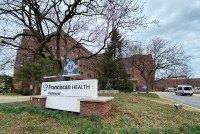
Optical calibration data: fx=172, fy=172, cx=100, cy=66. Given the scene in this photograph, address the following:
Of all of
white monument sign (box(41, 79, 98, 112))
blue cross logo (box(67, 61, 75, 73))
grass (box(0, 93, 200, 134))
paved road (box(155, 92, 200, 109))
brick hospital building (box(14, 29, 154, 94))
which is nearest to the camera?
grass (box(0, 93, 200, 134))

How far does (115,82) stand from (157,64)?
843 cm

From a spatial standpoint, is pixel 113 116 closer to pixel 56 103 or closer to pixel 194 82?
pixel 56 103

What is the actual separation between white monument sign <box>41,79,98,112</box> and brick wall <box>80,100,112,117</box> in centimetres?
34

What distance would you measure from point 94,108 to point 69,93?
5.75ft

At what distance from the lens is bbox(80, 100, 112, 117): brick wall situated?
20.5 feet

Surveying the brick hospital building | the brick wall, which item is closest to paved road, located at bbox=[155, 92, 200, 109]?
the brick hospital building

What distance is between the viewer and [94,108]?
6348mm

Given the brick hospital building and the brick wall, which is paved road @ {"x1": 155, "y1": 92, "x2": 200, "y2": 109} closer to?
the brick hospital building

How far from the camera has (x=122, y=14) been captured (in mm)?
11688

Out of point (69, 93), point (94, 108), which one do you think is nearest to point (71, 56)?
point (69, 93)

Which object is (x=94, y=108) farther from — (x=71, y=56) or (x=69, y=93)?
(x=71, y=56)

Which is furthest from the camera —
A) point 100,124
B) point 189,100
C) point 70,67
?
point 189,100

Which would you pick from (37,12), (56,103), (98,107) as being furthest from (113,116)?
(37,12)

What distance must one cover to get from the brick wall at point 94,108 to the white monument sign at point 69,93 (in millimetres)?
337
